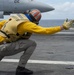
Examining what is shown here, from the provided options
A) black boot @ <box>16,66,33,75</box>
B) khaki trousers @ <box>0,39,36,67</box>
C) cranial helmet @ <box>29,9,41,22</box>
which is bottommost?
black boot @ <box>16,66,33,75</box>

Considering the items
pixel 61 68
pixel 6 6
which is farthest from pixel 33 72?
pixel 6 6

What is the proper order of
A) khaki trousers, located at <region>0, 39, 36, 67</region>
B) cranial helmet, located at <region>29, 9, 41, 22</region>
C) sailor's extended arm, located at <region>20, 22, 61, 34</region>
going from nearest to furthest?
sailor's extended arm, located at <region>20, 22, 61, 34</region> → cranial helmet, located at <region>29, 9, 41, 22</region> → khaki trousers, located at <region>0, 39, 36, 67</region>

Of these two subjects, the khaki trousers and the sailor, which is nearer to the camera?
the sailor

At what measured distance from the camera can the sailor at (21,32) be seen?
16.6 feet

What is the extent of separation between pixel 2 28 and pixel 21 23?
45 centimetres

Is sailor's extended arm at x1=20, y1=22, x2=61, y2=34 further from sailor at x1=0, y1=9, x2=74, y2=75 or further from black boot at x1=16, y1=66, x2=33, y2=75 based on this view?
black boot at x1=16, y1=66, x2=33, y2=75

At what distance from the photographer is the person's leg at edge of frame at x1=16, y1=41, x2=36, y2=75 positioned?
18.0 feet

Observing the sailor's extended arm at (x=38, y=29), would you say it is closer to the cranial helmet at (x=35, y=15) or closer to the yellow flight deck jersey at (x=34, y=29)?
the yellow flight deck jersey at (x=34, y=29)

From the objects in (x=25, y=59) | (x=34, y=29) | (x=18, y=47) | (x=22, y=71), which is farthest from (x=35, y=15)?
(x=22, y=71)

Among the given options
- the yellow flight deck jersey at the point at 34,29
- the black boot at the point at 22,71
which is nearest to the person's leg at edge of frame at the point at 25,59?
the black boot at the point at 22,71

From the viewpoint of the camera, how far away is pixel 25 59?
5.51m

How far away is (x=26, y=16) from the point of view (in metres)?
5.33

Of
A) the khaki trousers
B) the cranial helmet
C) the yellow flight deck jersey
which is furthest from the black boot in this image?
the cranial helmet

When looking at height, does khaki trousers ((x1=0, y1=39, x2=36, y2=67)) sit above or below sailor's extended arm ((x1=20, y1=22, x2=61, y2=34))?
below
